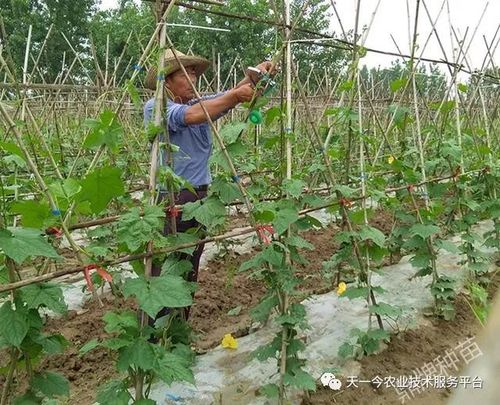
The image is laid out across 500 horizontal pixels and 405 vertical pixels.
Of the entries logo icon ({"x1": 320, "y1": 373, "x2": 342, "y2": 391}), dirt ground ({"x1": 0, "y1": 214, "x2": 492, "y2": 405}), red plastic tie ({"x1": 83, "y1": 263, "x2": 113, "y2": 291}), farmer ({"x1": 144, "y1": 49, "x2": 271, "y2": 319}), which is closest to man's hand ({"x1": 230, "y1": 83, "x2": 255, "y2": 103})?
farmer ({"x1": 144, "y1": 49, "x2": 271, "y2": 319})

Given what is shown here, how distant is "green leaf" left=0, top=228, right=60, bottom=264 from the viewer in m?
1.46

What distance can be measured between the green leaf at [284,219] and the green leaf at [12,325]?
3.39ft

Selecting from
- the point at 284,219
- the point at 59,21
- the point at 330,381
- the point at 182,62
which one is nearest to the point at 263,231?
the point at 284,219

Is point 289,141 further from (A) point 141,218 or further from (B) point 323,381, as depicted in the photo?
(B) point 323,381

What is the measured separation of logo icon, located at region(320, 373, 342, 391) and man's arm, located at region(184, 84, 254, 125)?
150 centimetres

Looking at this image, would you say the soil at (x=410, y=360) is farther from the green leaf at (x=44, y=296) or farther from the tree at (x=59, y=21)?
the tree at (x=59, y=21)

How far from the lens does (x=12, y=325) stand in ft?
5.15

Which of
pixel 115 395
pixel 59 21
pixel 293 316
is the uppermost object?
pixel 59 21

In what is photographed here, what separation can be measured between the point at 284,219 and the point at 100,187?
0.82 metres

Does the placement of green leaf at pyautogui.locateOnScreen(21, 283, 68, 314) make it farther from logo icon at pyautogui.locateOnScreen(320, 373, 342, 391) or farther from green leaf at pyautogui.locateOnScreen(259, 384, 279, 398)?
logo icon at pyautogui.locateOnScreen(320, 373, 342, 391)

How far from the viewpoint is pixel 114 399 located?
183 centimetres

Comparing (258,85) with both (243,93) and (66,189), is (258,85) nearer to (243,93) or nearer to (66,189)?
(243,93)

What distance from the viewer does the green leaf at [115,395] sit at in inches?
71.5

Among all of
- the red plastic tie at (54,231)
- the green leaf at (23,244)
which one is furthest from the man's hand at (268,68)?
the green leaf at (23,244)
